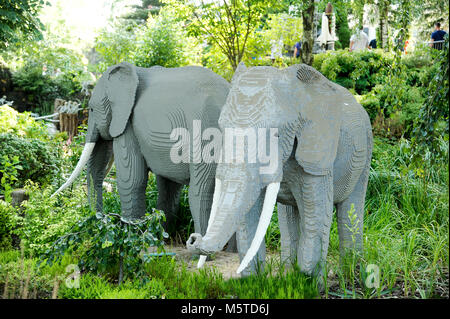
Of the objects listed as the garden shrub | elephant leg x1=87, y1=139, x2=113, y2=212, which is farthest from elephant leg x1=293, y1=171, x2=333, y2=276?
the garden shrub

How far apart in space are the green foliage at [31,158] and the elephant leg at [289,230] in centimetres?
406

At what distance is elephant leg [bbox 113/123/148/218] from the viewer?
18.3ft

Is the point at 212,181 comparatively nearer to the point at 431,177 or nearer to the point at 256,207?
the point at 256,207

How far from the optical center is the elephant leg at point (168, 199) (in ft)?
20.8

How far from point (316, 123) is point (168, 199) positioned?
3.13m

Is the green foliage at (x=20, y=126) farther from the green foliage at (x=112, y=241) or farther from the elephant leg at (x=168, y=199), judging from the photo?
the green foliage at (x=112, y=241)

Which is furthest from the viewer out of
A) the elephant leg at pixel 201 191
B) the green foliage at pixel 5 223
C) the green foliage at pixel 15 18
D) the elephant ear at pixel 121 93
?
the green foliage at pixel 15 18

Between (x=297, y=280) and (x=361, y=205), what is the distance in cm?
128

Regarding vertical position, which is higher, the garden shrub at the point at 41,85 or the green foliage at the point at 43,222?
the garden shrub at the point at 41,85

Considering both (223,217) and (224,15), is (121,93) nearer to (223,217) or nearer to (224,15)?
(223,217)

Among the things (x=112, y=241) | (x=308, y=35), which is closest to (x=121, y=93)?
(x=112, y=241)

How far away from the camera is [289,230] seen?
15.2ft

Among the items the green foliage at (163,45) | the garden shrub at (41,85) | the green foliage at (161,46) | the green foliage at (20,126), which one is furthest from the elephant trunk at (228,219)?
the garden shrub at (41,85)
